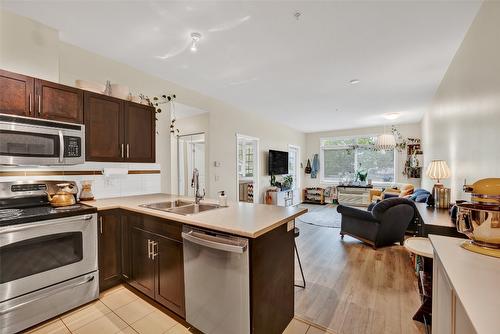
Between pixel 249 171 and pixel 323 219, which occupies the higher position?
pixel 249 171

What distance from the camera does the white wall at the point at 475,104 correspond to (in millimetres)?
1740

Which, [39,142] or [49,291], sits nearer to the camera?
[49,291]

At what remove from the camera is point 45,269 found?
1.83 metres

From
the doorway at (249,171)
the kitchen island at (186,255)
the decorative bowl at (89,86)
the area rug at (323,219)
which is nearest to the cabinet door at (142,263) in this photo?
the kitchen island at (186,255)

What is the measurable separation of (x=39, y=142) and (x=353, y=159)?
8.16m

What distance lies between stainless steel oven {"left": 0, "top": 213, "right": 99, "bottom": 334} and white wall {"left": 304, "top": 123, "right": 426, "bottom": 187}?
299 inches

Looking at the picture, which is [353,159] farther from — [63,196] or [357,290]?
[63,196]

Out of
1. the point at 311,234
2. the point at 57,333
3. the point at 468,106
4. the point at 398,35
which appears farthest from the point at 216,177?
the point at 468,106

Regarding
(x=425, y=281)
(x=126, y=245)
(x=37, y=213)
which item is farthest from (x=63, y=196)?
(x=425, y=281)

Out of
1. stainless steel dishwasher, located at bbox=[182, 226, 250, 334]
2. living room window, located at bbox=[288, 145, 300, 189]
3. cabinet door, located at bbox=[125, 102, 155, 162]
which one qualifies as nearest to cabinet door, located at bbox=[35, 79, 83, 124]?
cabinet door, located at bbox=[125, 102, 155, 162]

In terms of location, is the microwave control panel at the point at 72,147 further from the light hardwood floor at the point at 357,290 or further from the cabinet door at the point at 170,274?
the light hardwood floor at the point at 357,290

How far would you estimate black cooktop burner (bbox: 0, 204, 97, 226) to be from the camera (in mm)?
1675

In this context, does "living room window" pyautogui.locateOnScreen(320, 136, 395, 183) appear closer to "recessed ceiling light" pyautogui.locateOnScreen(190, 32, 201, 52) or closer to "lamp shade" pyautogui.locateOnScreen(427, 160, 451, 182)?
"lamp shade" pyautogui.locateOnScreen(427, 160, 451, 182)

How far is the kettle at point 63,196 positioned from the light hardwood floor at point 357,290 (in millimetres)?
2473
